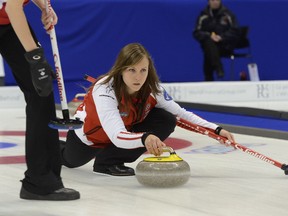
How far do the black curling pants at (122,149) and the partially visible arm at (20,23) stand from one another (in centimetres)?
115

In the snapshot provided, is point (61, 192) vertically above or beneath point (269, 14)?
beneath

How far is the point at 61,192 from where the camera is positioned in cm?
387

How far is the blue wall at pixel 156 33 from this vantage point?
35.4 ft

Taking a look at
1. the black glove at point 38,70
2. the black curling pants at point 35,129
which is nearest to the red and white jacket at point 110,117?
the black curling pants at point 35,129

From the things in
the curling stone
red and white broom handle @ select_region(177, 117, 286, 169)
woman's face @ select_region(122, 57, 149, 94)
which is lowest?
the curling stone

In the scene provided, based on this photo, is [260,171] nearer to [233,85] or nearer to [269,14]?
Answer: [233,85]

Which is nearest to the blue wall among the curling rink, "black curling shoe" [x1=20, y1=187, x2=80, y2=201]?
the curling rink


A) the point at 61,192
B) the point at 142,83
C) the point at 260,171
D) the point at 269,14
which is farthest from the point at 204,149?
the point at 269,14

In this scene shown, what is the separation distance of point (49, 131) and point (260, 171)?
1.44 meters

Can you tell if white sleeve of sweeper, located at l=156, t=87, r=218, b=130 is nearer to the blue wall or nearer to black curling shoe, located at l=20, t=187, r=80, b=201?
black curling shoe, located at l=20, t=187, r=80, b=201

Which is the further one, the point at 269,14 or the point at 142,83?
the point at 269,14

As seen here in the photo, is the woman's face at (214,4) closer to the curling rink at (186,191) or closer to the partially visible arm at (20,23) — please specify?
the curling rink at (186,191)

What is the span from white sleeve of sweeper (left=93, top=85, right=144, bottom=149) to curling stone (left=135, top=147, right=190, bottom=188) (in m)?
0.14

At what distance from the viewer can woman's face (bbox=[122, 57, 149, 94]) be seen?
4266 mm
